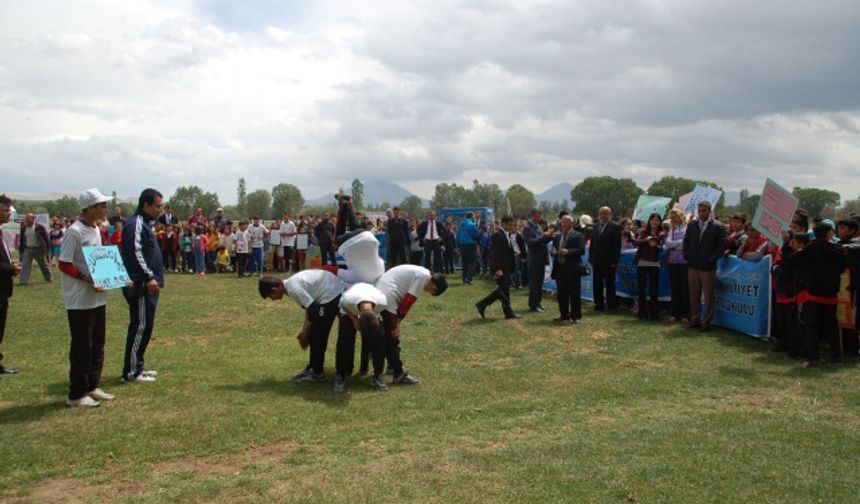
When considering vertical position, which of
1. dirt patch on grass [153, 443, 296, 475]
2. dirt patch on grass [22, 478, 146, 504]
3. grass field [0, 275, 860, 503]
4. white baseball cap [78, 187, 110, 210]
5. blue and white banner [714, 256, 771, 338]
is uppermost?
white baseball cap [78, 187, 110, 210]

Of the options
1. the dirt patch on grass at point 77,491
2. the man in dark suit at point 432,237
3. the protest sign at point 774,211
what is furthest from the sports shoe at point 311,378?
the man in dark suit at point 432,237

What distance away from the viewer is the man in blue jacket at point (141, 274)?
773cm

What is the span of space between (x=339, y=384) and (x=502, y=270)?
21.1 ft

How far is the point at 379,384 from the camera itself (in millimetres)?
7719

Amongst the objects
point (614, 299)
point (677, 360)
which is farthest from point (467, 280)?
point (677, 360)

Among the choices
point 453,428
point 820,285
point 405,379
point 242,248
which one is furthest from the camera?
point 242,248

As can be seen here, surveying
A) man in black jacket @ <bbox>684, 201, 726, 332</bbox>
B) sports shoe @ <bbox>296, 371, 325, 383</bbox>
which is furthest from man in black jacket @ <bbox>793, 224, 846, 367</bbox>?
sports shoe @ <bbox>296, 371, 325, 383</bbox>

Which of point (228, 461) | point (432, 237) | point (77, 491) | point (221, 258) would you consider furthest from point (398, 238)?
point (77, 491)

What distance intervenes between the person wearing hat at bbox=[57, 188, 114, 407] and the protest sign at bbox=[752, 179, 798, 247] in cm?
928

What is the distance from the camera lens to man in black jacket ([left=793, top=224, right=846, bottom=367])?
888cm

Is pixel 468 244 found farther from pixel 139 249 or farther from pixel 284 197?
pixel 284 197

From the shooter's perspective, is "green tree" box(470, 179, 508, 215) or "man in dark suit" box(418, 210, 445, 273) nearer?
"man in dark suit" box(418, 210, 445, 273)

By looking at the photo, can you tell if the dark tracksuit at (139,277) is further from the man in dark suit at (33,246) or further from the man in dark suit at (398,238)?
the man in dark suit at (33,246)

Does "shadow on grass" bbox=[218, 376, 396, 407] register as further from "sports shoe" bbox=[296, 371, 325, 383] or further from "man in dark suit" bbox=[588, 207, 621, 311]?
"man in dark suit" bbox=[588, 207, 621, 311]
